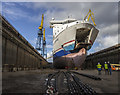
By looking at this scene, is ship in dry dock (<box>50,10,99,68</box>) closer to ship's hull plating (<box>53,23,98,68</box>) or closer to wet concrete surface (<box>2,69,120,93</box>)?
ship's hull plating (<box>53,23,98,68</box>)

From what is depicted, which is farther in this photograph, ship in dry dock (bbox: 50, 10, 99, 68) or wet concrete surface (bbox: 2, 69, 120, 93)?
ship in dry dock (bbox: 50, 10, 99, 68)

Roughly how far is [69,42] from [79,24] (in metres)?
4.38

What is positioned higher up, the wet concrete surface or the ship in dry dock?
the ship in dry dock

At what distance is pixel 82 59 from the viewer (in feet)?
75.2

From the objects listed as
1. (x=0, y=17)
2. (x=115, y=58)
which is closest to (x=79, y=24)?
(x=115, y=58)

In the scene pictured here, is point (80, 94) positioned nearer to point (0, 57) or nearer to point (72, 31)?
point (0, 57)

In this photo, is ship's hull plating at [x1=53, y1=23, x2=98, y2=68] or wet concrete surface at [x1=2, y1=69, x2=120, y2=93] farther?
ship's hull plating at [x1=53, y1=23, x2=98, y2=68]

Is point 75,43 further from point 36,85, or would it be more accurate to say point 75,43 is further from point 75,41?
point 36,85

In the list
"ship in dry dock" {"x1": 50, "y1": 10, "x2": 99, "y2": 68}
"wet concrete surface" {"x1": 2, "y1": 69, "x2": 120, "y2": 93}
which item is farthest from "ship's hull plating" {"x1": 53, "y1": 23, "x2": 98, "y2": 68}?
"wet concrete surface" {"x1": 2, "y1": 69, "x2": 120, "y2": 93}

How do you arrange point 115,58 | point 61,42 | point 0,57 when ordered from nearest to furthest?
point 0,57 → point 115,58 → point 61,42

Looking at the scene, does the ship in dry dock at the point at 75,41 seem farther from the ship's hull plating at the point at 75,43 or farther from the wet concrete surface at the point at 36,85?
the wet concrete surface at the point at 36,85

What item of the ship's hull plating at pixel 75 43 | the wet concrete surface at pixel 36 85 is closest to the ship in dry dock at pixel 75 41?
the ship's hull plating at pixel 75 43

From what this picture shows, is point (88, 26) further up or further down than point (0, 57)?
further up

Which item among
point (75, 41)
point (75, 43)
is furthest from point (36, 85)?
point (75, 43)
